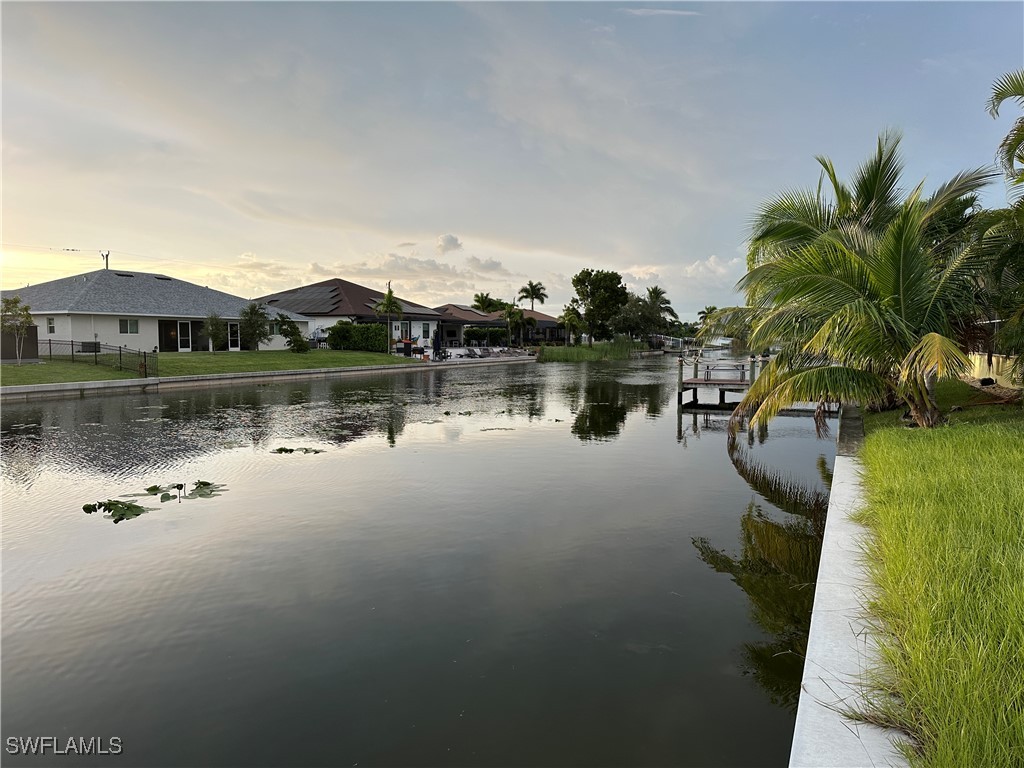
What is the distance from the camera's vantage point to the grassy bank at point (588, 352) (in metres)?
54.2

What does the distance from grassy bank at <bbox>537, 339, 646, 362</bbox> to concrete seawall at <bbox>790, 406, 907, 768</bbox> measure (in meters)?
48.2

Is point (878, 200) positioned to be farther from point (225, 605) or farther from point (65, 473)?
point (65, 473)

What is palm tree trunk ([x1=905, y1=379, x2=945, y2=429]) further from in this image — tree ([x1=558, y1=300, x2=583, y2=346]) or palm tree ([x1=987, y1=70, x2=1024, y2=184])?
tree ([x1=558, y1=300, x2=583, y2=346])

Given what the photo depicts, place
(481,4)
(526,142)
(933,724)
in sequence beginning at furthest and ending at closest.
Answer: (526,142)
(481,4)
(933,724)

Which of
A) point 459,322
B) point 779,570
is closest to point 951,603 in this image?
point 779,570

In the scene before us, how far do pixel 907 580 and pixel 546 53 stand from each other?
2401 cm

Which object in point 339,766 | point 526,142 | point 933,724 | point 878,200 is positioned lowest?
point 339,766

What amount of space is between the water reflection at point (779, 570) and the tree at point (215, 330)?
34.1 m

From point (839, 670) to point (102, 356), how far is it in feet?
113

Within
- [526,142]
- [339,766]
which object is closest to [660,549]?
[339,766]

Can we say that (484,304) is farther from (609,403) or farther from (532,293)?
(609,403)

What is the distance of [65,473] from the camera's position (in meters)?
11.1

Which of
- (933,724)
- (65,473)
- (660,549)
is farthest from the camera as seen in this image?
(65,473)

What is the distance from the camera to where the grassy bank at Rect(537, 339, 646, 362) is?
178 feet
